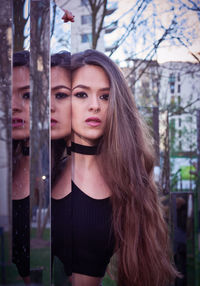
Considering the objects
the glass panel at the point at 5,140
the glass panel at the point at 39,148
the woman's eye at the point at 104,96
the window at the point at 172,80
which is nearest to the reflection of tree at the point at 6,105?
the glass panel at the point at 5,140

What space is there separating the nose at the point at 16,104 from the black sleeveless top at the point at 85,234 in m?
0.52

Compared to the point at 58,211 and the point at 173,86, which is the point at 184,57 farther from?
the point at 58,211

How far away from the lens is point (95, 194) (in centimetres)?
187

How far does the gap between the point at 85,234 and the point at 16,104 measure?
770mm

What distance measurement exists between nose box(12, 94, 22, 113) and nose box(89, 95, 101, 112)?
0.37 metres

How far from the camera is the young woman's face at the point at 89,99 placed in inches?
73.5

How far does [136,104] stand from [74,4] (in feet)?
2.09

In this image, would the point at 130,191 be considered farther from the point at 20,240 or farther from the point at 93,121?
the point at 20,240

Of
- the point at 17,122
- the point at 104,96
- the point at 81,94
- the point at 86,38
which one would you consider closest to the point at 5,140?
the point at 17,122

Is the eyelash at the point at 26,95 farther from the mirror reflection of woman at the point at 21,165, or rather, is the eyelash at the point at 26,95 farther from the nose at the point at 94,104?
the nose at the point at 94,104

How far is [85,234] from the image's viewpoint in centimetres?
185

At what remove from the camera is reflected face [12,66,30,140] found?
1731 millimetres

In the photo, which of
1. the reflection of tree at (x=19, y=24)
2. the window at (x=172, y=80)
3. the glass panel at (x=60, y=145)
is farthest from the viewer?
the window at (x=172, y=80)

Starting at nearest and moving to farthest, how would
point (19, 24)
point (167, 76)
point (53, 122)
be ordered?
point (19, 24), point (53, 122), point (167, 76)
